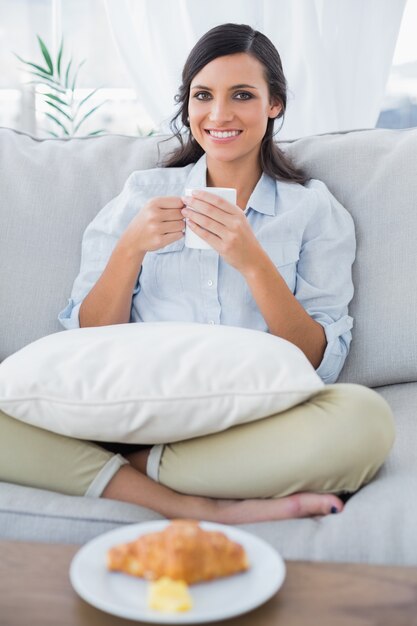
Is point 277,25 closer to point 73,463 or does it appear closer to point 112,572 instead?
point 73,463

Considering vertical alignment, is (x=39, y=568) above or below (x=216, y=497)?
above

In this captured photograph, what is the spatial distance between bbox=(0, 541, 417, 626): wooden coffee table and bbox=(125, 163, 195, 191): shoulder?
108cm

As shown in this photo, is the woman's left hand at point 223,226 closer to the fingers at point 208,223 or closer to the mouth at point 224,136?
the fingers at point 208,223

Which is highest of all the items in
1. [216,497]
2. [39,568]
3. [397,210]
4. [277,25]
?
[277,25]

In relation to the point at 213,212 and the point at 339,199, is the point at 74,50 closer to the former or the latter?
the point at 339,199

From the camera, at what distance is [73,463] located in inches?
54.4

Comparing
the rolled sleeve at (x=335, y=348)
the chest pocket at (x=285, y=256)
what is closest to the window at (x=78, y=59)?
the chest pocket at (x=285, y=256)

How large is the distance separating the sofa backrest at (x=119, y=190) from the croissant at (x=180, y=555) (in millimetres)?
927

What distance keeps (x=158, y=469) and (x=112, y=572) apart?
48 cm

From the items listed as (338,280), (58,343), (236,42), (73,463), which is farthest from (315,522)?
(236,42)

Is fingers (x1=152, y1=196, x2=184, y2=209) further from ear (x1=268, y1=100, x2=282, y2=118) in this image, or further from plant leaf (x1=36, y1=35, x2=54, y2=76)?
plant leaf (x1=36, y1=35, x2=54, y2=76)

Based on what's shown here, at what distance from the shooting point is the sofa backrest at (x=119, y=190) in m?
1.80

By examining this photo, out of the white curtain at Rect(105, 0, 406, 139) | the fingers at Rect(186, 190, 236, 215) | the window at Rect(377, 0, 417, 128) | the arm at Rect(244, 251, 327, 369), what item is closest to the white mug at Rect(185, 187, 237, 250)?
the fingers at Rect(186, 190, 236, 215)

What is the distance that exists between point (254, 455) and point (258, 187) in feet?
2.57
